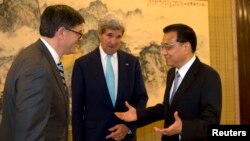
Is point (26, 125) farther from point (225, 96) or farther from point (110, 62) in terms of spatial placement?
point (225, 96)

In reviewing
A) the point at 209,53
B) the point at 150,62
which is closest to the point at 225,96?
the point at 209,53

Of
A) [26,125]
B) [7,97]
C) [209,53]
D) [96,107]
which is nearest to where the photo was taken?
[26,125]

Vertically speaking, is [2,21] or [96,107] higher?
[2,21]

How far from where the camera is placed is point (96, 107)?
2.62 metres

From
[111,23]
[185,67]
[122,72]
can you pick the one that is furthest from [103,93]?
[185,67]

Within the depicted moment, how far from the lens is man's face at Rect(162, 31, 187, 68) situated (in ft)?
7.77

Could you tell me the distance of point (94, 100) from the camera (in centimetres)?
262

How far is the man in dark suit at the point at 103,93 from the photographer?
260 cm

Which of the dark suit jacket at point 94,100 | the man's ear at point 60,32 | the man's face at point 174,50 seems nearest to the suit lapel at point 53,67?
the man's ear at point 60,32

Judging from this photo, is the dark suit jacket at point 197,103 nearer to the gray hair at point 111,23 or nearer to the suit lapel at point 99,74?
the suit lapel at point 99,74

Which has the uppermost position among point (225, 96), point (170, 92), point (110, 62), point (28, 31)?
point (28, 31)

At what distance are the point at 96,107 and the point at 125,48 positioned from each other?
3.04 ft

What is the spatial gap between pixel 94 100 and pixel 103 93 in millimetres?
81

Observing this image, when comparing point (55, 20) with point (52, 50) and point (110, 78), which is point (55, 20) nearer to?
point (52, 50)
